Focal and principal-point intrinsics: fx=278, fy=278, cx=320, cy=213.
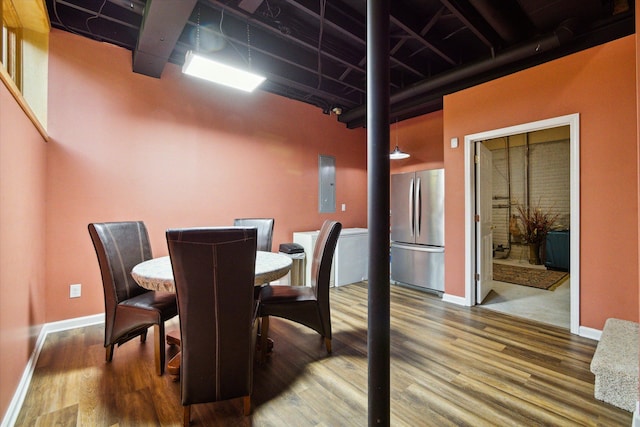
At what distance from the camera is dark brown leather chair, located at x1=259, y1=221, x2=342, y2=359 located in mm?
2094

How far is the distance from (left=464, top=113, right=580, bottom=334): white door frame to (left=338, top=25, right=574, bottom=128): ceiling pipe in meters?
0.65

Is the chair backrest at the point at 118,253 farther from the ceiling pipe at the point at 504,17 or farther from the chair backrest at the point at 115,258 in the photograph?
the ceiling pipe at the point at 504,17

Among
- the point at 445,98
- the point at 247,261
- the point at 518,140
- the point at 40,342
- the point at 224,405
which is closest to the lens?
the point at 247,261

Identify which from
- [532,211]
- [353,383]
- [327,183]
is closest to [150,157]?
[327,183]

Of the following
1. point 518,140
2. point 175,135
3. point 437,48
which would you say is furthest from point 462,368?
point 518,140

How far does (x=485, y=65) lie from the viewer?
2.86 metres

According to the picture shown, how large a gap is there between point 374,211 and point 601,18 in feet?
10.6

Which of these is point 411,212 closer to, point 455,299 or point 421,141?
point 455,299

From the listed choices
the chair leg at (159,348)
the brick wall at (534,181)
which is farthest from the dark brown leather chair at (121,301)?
the brick wall at (534,181)

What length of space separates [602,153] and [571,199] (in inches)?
17.9

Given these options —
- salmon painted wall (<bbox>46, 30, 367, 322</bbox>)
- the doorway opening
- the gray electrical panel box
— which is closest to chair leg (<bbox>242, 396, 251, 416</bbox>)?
salmon painted wall (<bbox>46, 30, 367, 322</bbox>)

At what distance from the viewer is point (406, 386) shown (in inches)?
70.3

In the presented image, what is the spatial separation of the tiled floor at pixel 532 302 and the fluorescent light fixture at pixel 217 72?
3555 millimetres

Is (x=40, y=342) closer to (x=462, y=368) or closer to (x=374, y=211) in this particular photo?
(x=374, y=211)
